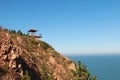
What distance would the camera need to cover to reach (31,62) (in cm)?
5859

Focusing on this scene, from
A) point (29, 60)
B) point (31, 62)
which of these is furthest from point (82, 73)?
point (29, 60)

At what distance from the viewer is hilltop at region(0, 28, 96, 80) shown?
45.9 meters

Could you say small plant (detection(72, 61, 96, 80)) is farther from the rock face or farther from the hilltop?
the rock face

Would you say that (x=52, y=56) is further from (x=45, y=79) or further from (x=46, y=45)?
(x=45, y=79)

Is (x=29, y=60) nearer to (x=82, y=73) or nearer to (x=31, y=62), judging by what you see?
(x=31, y=62)

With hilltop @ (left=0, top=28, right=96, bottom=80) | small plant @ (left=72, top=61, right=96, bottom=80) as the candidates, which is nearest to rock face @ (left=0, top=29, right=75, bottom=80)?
hilltop @ (left=0, top=28, right=96, bottom=80)

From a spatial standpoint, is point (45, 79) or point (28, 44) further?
point (28, 44)

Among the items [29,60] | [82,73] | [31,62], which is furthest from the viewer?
[31,62]

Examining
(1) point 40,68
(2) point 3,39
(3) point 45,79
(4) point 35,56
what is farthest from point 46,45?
(2) point 3,39

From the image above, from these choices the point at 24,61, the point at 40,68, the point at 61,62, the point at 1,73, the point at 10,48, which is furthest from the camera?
the point at 61,62

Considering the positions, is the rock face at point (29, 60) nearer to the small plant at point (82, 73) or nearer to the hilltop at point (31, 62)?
the hilltop at point (31, 62)

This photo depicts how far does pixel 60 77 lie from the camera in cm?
6425

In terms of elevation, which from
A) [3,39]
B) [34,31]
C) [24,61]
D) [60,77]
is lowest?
[60,77]

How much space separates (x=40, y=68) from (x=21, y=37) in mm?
14263
